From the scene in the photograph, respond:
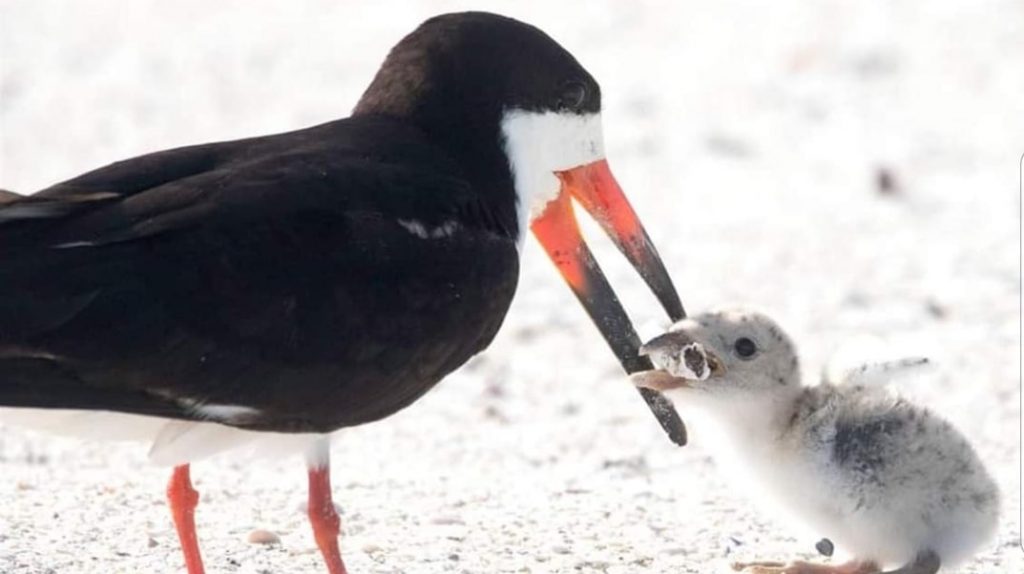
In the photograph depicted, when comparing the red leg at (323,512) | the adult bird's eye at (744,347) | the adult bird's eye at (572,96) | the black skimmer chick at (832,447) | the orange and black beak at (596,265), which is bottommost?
the black skimmer chick at (832,447)

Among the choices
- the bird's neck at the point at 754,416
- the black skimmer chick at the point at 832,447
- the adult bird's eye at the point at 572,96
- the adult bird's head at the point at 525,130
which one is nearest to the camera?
the black skimmer chick at the point at 832,447

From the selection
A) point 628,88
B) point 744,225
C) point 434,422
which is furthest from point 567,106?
point 628,88

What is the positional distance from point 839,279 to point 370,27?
20.6 feet

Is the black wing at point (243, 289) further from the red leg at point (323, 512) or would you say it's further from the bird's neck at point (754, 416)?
the bird's neck at point (754, 416)

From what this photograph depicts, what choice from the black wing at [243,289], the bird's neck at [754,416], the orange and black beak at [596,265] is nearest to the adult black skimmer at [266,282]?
the black wing at [243,289]

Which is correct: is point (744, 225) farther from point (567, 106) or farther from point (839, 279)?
point (567, 106)

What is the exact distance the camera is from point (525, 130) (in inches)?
268

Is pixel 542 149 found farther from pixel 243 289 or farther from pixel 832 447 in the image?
pixel 243 289

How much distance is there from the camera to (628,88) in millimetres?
14320

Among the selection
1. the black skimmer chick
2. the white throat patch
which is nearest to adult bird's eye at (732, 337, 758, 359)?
the black skimmer chick

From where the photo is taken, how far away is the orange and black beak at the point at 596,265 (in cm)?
707

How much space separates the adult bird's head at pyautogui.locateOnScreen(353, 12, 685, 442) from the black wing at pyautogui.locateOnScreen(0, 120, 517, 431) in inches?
16.9

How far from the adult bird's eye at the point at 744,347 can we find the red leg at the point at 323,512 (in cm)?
131

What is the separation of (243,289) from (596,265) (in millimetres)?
1694
